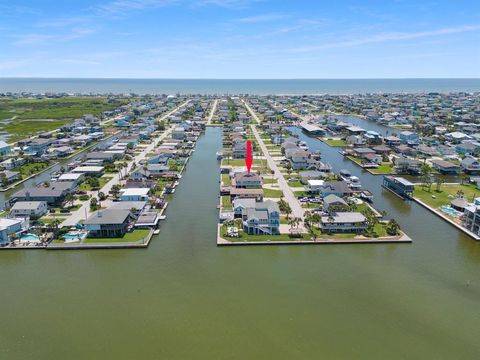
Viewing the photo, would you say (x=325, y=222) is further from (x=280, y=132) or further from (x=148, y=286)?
(x=280, y=132)

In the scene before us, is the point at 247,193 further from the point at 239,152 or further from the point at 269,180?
the point at 239,152

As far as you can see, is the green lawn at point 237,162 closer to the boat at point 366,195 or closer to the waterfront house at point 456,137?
the boat at point 366,195

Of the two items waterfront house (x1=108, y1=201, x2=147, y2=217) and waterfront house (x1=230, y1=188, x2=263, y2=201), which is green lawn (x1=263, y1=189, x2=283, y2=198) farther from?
waterfront house (x1=108, y1=201, x2=147, y2=217)

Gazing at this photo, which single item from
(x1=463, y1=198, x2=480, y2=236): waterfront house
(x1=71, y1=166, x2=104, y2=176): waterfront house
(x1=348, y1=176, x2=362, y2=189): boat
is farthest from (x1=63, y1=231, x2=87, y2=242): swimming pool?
(x1=463, y1=198, x2=480, y2=236): waterfront house

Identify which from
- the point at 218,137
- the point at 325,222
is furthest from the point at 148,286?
the point at 218,137

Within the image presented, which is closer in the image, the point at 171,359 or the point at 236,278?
the point at 171,359

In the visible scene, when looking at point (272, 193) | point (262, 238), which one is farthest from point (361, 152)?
point (262, 238)

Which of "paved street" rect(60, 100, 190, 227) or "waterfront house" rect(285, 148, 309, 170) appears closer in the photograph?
"paved street" rect(60, 100, 190, 227)
